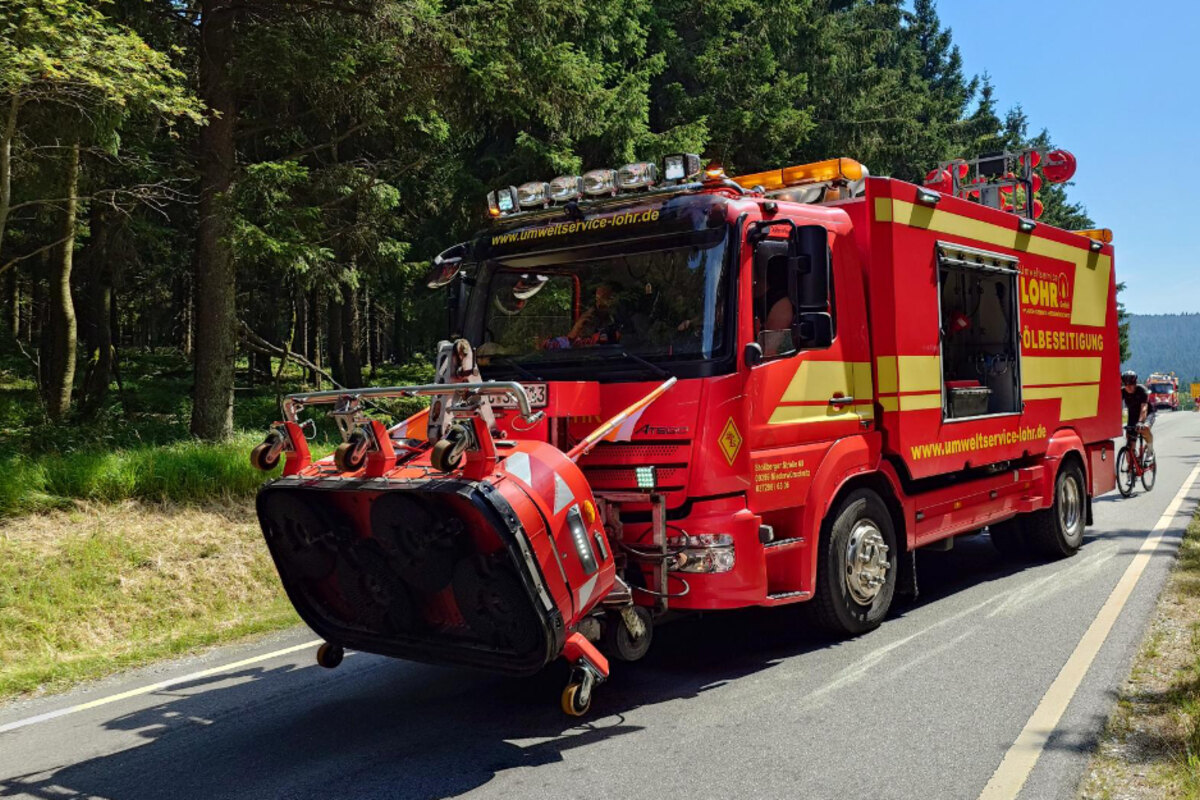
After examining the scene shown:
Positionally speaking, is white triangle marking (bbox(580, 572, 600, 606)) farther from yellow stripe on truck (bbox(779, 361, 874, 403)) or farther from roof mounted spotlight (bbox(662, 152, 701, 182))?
roof mounted spotlight (bbox(662, 152, 701, 182))

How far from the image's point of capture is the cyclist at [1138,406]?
1446 cm

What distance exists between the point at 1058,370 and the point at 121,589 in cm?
897

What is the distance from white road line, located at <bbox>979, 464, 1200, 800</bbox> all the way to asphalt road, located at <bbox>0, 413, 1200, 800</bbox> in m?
0.05


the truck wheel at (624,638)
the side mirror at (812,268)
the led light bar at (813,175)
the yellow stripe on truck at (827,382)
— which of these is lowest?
the truck wheel at (624,638)

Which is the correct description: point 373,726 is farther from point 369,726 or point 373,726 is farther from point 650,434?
point 650,434

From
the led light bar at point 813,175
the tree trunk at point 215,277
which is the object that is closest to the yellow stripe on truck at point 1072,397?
the led light bar at point 813,175

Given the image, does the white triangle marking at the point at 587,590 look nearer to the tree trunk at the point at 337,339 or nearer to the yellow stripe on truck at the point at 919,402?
the yellow stripe on truck at the point at 919,402

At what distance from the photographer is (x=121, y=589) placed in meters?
7.80

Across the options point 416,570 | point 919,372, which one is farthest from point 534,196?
point 919,372

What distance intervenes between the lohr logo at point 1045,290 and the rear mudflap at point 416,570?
640 cm

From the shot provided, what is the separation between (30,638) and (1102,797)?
23.3 feet

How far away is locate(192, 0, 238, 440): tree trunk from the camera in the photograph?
39.4ft

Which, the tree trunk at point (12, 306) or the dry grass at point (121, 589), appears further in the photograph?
the tree trunk at point (12, 306)

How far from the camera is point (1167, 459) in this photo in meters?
21.0
